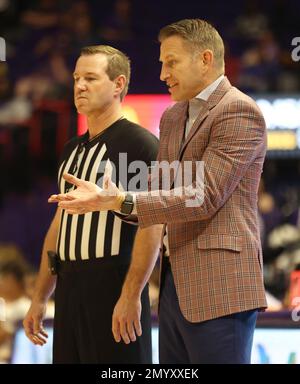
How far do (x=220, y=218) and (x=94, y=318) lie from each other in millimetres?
668

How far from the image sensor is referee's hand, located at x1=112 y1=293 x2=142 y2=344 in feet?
8.43

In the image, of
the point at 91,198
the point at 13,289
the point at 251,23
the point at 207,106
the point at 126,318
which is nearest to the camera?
the point at 91,198

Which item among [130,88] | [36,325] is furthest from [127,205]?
[130,88]

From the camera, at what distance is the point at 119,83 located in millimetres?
2887

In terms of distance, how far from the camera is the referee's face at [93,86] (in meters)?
2.81

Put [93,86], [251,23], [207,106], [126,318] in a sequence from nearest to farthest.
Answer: [207,106] → [126,318] → [93,86] → [251,23]

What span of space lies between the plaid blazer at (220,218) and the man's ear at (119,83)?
0.63 metres

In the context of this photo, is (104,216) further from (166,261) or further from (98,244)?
(166,261)

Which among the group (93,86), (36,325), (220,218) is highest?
(93,86)

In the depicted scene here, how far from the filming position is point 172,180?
7.94 ft

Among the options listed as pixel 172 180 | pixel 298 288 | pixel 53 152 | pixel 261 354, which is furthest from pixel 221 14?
pixel 172 180

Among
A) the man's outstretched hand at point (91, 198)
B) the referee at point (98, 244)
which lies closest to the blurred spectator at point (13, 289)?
the referee at point (98, 244)

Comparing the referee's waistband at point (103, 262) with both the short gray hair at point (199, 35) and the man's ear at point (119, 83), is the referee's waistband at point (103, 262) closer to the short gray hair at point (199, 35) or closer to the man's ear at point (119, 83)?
the man's ear at point (119, 83)
